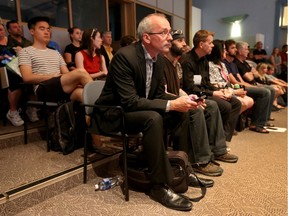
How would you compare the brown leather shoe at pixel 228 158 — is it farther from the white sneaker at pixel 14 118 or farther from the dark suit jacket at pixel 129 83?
the white sneaker at pixel 14 118

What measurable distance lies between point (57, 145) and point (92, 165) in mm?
419

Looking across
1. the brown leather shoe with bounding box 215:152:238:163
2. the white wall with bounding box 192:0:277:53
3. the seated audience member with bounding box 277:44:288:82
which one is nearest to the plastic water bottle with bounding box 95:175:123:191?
the brown leather shoe with bounding box 215:152:238:163

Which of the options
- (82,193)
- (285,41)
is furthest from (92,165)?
(285,41)

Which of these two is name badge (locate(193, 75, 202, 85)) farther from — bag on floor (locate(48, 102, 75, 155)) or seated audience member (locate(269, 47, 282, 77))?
seated audience member (locate(269, 47, 282, 77))

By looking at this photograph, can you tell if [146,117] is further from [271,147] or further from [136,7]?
[136,7]

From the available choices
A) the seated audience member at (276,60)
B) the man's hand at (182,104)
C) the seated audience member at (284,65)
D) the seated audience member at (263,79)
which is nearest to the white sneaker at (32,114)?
the man's hand at (182,104)

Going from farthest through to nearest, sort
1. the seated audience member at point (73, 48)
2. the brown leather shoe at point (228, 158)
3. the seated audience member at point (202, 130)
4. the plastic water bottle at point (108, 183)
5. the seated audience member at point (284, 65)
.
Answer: the seated audience member at point (284, 65) → the seated audience member at point (73, 48) → the brown leather shoe at point (228, 158) → the seated audience member at point (202, 130) → the plastic water bottle at point (108, 183)

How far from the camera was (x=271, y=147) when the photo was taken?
2.60 meters

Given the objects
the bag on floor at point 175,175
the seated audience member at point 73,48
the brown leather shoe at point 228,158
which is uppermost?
the seated audience member at point 73,48

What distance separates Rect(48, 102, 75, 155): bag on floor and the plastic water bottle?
0.49 metres

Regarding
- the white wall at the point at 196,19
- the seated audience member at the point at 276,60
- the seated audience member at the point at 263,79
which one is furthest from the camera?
the white wall at the point at 196,19

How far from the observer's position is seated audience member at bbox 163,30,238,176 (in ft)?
6.31

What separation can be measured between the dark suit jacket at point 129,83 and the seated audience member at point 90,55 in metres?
1.10

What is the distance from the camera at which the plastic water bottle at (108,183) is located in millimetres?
1705
